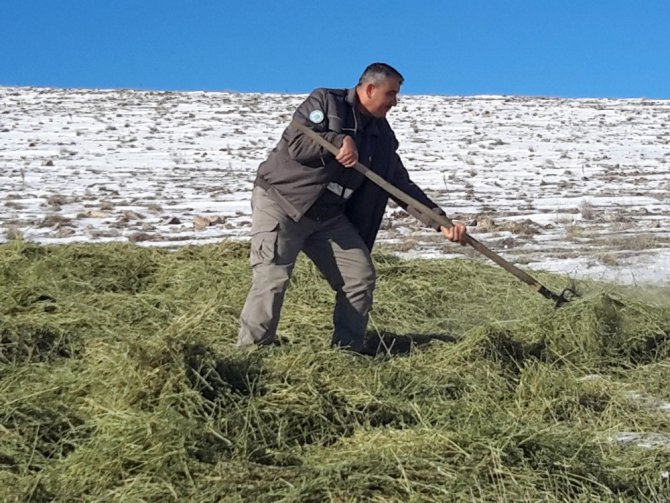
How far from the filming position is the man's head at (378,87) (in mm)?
4535

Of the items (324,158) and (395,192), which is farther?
(395,192)

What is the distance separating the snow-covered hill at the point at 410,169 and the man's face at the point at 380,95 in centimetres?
344

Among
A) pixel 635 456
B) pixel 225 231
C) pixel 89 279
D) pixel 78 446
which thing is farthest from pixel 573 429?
pixel 225 231

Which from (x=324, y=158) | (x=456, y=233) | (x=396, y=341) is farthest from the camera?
(x=396, y=341)

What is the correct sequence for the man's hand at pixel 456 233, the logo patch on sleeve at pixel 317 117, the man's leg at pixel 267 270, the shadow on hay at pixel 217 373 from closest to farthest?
1. the shadow on hay at pixel 217 373
2. the logo patch on sleeve at pixel 317 117
3. the man's leg at pixel 267 270
4. the man's hand at pixel 456 233

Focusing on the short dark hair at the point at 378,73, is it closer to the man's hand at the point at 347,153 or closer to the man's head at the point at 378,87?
the man's head at the point at 378,87

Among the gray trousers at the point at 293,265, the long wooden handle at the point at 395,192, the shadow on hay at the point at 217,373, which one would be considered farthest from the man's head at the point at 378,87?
the shadow on hay at the point at 217,373

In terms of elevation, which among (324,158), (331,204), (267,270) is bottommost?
(267,270)

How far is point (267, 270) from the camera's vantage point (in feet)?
15.3

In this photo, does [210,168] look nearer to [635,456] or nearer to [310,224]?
[310,224]

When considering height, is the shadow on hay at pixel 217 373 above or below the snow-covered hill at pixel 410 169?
below

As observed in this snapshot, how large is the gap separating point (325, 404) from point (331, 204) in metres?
1.41

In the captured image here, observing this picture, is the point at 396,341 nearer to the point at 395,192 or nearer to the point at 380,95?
the point at 395,192

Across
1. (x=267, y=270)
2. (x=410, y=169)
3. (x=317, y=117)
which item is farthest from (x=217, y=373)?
(x=410, y=169)
